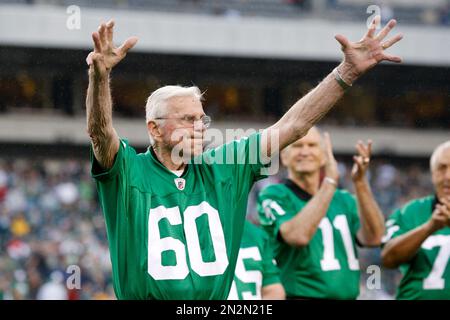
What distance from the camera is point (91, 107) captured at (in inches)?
133

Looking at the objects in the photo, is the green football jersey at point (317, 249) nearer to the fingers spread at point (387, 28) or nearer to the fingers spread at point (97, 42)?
the fingers spread at point (387, 28)

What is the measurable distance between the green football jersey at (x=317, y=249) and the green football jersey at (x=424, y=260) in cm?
25

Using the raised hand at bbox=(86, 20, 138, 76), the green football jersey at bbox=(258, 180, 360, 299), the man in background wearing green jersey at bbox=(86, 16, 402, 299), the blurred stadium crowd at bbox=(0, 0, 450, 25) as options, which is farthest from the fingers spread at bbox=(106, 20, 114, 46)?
the blurred stadium crowd at bbox=(0, 0, 450, 25)

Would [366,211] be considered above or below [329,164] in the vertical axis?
below

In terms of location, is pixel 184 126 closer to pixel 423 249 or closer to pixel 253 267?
pixel 253 267

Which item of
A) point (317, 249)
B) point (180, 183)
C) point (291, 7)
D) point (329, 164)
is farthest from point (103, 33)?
point (291, 7)

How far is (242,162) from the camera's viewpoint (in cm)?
375

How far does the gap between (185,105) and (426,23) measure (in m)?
18.7

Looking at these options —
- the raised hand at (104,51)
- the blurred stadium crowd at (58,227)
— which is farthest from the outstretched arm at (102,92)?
the blurred stadium crowd at (58,227)

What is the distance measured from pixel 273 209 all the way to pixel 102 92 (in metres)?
2.28

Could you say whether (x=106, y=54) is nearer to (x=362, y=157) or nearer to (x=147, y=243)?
(x=147, y=243)

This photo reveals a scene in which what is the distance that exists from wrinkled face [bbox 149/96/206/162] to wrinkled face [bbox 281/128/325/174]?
1.82 meters

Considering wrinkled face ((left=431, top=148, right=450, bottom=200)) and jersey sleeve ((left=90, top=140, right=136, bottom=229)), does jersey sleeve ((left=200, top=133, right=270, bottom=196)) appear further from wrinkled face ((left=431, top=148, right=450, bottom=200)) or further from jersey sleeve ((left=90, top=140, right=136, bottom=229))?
wrinkled face ((left=431, top=148, right=450, bottom=200))

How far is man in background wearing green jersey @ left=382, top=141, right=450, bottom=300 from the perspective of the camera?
5.12 meters
